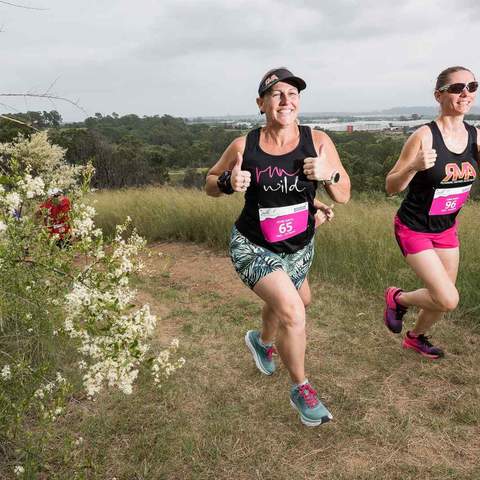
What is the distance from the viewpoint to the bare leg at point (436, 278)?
326 centimetres

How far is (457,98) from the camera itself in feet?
10.4

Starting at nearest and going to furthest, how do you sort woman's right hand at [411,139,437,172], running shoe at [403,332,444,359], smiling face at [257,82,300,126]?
smiling face at [257,82,300,126] < woman's right hand at [411,139,437,172] < running shoe at [403,332,444,359]

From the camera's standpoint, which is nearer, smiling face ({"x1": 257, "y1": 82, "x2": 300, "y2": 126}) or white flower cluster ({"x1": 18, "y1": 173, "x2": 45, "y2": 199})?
white flower cluster ({"x1": 18, "y1": 173, "x2": 45, "y2": 199})

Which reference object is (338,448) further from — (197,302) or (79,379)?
(197,302)

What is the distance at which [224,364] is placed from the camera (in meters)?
3.77

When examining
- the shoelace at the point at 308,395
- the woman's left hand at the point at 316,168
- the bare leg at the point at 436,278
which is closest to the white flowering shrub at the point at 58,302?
the shoelace at the point at 308,395

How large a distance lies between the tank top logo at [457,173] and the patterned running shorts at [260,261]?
41.0 inches

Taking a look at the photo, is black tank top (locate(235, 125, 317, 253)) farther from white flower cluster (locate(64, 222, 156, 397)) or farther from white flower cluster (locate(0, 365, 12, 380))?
white flower cluster (locate(0, 365, 12, 380))

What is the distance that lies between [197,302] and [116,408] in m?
2.14

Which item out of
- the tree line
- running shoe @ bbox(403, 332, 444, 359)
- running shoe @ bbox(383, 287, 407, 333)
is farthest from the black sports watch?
the tree line

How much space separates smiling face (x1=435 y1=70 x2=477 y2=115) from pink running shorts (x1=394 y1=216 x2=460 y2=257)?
2.74 ft

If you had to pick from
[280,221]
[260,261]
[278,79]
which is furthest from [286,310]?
[278,79]

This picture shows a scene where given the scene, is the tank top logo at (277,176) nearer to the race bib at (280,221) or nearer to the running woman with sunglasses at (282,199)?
the running woman with sunglasses at (282,199)

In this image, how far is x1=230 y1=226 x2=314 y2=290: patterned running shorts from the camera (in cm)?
287
